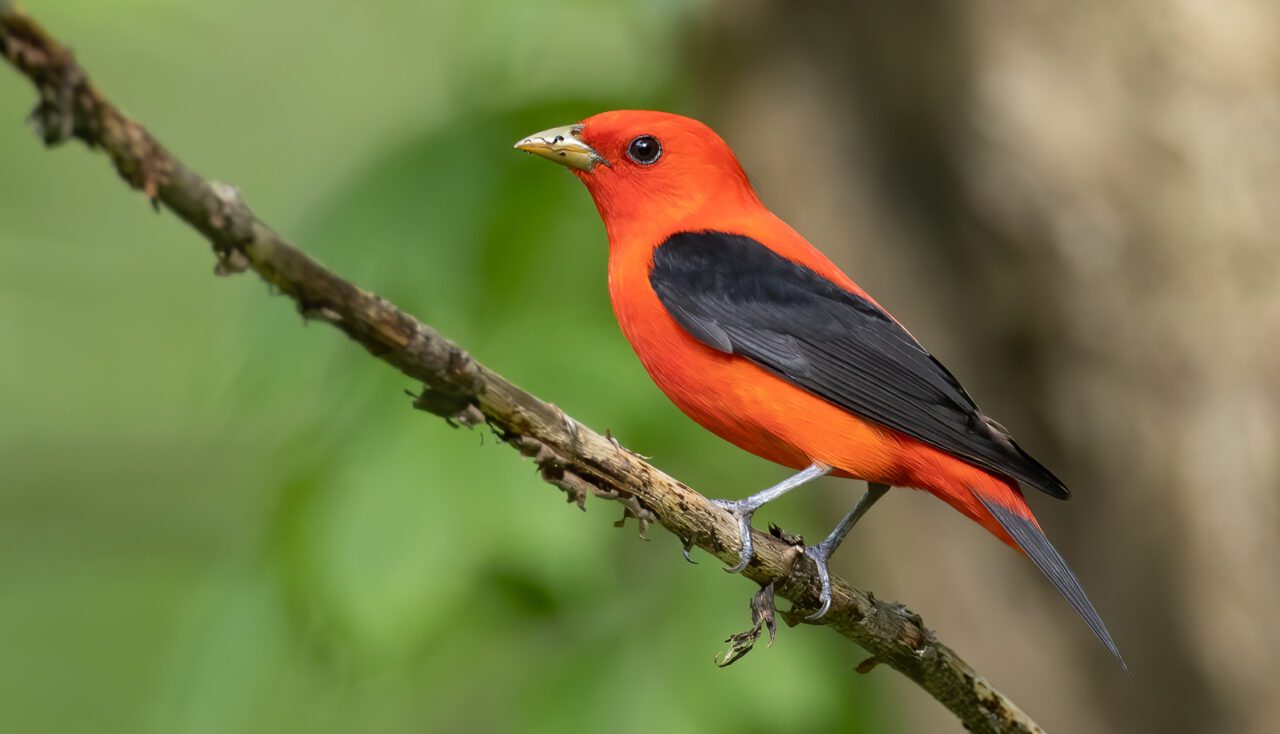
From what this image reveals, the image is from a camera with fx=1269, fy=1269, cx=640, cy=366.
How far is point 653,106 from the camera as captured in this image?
639 centimetres

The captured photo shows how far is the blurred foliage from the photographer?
4.70 metres

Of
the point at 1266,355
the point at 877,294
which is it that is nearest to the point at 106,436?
the point at 877,294

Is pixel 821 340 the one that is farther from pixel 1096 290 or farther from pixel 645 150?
pixel 1096 290

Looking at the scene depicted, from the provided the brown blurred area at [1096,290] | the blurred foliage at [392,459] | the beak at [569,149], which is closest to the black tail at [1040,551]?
the beak at [569,149]

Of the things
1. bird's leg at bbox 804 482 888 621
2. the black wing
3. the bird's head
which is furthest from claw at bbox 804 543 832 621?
the bird's head

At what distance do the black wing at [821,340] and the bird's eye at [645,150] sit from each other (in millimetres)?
260

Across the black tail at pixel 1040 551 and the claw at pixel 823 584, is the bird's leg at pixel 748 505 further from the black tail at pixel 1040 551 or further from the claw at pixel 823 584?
the black tail at pixel 1040 551

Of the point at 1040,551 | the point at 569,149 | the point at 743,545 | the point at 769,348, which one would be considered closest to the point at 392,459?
the point at 569,149

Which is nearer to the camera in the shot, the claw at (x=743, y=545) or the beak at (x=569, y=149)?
the claw at (x=743, y=545)

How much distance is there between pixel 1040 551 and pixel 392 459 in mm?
2423

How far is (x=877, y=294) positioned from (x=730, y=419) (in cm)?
346

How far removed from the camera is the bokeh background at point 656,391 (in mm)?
4898

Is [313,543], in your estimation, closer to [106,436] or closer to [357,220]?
[357,220]

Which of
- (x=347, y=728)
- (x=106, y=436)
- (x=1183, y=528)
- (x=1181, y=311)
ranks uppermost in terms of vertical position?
(x=1181, y=311)
